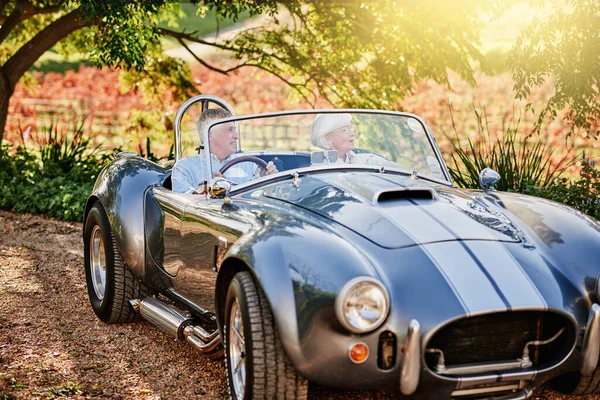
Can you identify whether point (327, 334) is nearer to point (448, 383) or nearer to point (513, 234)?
point (448, 383)

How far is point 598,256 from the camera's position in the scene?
166 inches

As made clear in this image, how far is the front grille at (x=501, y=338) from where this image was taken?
374 cm

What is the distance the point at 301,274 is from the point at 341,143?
6.01ft

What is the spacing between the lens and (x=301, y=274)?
12.4 ft

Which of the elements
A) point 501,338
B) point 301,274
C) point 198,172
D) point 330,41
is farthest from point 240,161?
point 330,41

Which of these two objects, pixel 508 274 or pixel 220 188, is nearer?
pixel 508 274

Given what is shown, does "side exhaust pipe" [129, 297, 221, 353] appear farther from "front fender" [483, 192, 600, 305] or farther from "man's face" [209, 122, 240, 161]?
"front fender" [483, 192, 600, 305]

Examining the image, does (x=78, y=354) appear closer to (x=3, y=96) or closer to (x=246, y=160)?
(x=246, y=160)

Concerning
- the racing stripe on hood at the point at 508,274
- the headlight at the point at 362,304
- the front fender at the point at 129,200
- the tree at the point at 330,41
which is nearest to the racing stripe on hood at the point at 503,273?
the racing stripe on hood at the point at 508,274

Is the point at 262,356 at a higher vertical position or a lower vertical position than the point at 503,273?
lower

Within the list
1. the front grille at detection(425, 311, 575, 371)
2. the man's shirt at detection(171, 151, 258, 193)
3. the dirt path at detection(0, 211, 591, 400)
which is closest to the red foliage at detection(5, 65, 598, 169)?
the dirt path at detection(0, 211, 591, 400)

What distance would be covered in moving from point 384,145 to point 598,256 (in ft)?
5.35

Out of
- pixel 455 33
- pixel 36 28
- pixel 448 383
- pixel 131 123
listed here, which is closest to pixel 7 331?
pixel 448 383

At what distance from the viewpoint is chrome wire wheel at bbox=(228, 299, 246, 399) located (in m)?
4.15
